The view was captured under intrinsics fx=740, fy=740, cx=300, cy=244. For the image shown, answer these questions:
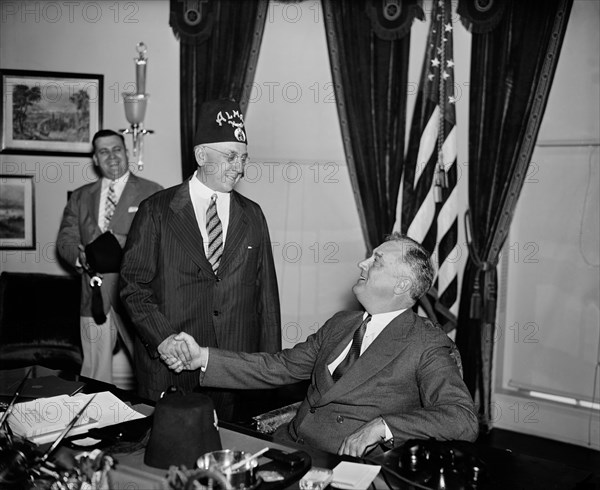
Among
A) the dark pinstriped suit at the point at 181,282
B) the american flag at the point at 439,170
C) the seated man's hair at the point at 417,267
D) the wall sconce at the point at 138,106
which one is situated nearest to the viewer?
the seated man's hair at the point at 417,267

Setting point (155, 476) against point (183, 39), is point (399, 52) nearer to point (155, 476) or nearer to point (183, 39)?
point (183, 39)

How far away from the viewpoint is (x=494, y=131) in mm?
4531

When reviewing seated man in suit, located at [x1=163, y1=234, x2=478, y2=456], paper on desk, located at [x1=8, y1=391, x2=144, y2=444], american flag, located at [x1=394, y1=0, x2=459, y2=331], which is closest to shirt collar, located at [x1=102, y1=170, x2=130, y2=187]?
american flag, located at [x1=394, y1=0, x2=459, y2=331]

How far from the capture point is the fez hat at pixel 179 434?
1.77 meters

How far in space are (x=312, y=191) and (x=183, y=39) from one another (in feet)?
4.56

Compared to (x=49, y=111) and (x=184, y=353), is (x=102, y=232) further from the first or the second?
(x=184, y=353)

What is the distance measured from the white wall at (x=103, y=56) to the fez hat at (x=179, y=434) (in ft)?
12.0

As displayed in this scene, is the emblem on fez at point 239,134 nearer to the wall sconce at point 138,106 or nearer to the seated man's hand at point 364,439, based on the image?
the seated man's hand at point 364,439

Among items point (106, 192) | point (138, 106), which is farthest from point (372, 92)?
point (106, 192)

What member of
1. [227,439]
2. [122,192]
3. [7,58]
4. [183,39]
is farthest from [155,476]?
[7,58]

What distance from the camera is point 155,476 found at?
1757 millimetres

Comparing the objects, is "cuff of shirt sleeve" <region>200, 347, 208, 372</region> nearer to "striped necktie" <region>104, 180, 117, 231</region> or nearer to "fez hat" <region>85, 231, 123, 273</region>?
"fez hat" <region>85, 231, 123, 273</region>

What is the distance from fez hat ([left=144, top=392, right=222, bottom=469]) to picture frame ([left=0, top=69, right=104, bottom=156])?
382 centimetres

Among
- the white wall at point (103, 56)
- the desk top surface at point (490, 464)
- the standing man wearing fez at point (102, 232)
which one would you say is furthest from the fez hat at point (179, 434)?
the white wall at point (103, 56)
